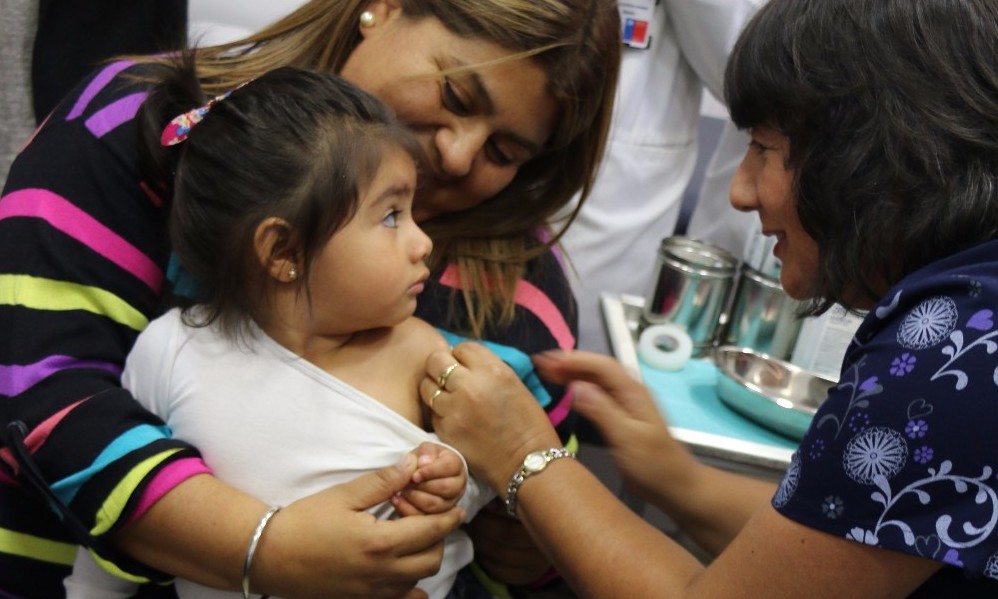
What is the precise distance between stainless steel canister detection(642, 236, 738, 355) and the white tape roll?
0.04 meters

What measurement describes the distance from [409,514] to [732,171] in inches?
65.9

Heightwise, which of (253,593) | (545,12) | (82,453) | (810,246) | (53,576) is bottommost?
(53,576)

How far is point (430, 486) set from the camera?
115cm

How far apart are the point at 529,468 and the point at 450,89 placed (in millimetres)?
511

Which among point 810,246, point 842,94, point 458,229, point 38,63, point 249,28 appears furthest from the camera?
point 249,28

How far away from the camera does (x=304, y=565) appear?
43.6 inches

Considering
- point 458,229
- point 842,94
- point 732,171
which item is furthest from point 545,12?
point 732,171

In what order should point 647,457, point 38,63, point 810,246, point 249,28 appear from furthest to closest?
point 249,28 < point 38,63 < point 647,457 < point 810,246

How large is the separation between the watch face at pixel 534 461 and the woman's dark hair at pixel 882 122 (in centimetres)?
40

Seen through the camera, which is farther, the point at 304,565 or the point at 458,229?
the point at 458,229

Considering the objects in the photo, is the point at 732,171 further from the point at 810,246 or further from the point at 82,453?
the point at 82,453

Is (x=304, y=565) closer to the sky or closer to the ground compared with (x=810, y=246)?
closer to the ground

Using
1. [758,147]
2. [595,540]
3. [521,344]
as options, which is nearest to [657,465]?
[595,540]

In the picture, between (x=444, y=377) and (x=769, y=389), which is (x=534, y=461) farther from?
(x=769, y=389)
